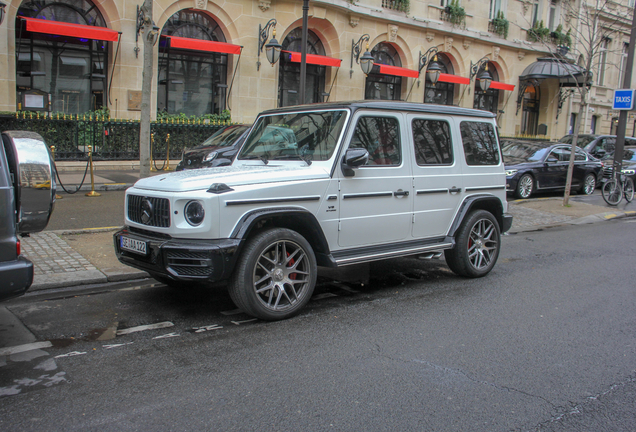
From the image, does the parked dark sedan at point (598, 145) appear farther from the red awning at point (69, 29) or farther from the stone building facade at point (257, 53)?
the red awning at point (69, 29)

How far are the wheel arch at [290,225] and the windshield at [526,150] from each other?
40.1ft

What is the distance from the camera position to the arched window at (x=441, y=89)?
2734cm

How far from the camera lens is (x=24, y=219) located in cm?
382

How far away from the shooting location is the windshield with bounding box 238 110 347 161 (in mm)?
5402

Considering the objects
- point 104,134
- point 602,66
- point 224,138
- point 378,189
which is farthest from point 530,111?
point 378,189

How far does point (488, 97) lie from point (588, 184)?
47.1ft

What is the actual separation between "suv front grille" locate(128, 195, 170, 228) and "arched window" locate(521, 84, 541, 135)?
31418mm

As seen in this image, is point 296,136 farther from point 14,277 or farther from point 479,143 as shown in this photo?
point 14,277

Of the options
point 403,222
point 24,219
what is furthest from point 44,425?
point 403,222

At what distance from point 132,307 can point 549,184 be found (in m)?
13.7

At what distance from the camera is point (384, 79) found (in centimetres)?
2567

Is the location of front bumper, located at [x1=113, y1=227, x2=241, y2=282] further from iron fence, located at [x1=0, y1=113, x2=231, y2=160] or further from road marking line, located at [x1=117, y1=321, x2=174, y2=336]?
iron fence, located at [x1=0, y1=113, x2=231, y2=160]

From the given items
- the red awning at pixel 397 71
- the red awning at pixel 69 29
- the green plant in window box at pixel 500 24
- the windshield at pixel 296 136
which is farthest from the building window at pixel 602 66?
the windshield at pixel 296 136

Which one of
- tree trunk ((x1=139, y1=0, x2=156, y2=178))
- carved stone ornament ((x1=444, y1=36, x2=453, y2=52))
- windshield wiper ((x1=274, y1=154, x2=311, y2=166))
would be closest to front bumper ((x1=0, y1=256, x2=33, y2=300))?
windshield wiper ((x1=274, y1=154, x2=311, y2=166))
